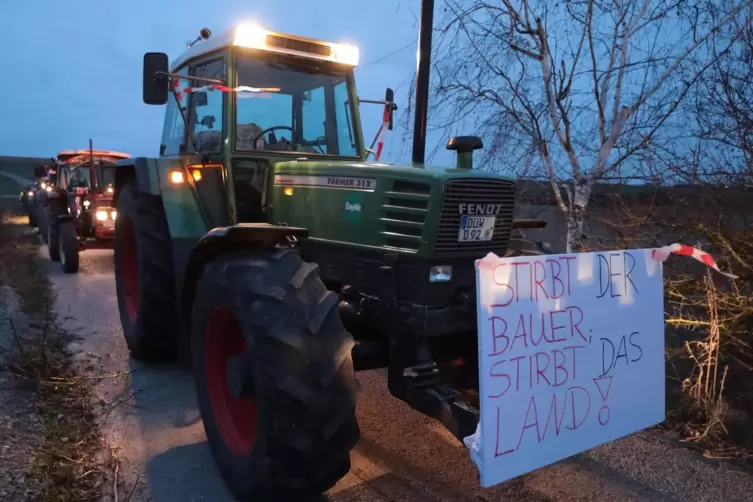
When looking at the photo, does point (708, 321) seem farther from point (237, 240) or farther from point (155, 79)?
point (155, 79)

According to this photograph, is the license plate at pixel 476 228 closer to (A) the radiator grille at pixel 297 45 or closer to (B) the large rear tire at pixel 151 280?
→ (A) the radiator grille at pixel 297 45

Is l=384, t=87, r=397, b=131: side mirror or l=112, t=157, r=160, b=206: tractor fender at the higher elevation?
l=384, t=87, r=397, b=131: side mirror

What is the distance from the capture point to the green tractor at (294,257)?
2660 mm

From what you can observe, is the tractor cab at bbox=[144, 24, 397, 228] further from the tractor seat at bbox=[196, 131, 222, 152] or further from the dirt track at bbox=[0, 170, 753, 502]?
the dirt track at bbox=[0, 170, 753, 502]

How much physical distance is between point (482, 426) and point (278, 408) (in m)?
0.87

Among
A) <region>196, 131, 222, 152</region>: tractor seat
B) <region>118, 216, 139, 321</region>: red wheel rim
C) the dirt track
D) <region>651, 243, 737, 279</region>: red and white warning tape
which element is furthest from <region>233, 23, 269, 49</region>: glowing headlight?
<region>651, 243, 737, 279</region>: red and white warning tape

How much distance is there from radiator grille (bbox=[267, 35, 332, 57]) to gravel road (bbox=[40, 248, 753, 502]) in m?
2.46

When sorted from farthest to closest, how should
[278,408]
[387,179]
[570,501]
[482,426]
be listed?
1. [387,179]
2. [570,501]
3. [278,408]
4. [482,426]

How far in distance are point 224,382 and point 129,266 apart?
2.61 m

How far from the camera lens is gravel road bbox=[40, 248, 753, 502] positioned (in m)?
3.10

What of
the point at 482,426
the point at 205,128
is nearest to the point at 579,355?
the point at 482,426

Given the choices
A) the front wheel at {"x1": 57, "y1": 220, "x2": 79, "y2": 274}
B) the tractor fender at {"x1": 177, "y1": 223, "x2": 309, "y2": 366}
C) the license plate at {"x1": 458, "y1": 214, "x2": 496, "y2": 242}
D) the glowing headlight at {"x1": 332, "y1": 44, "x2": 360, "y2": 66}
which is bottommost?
the front wheel at {"x1": 57, "y1": 220, "x2": 79, "y2": 274}

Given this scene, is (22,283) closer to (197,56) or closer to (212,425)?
(197,56)

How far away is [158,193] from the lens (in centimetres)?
438
